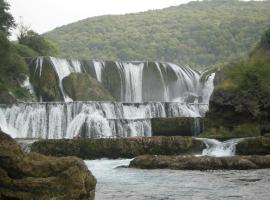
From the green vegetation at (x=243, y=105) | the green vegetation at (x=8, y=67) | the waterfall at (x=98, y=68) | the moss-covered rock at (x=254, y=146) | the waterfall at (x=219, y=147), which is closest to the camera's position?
the moss-covered rock at (x=254, y=146)

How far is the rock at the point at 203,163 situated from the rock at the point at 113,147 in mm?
5214

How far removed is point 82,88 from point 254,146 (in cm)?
2566

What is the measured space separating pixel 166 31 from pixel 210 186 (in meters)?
109

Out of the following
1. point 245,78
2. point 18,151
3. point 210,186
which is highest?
point 245,78

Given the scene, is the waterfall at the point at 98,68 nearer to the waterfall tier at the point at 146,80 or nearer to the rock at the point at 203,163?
the waterfall tier at the point at 146,80

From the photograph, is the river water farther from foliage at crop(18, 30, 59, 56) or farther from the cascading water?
foliage at crop(18, 30, 59, 56)

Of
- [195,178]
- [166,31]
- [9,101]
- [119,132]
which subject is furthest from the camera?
[166,31]

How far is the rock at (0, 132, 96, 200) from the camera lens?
1280 centimetres

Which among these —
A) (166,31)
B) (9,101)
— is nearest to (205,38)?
(166,31)

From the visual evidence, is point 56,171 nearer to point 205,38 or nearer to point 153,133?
point 153,133

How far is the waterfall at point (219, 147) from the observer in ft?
97.2

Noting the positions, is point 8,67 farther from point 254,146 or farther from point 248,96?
point 254,146

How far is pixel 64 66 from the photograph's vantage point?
5456 cm

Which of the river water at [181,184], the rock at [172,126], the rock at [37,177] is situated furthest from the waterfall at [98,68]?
the rock at [37,177]
